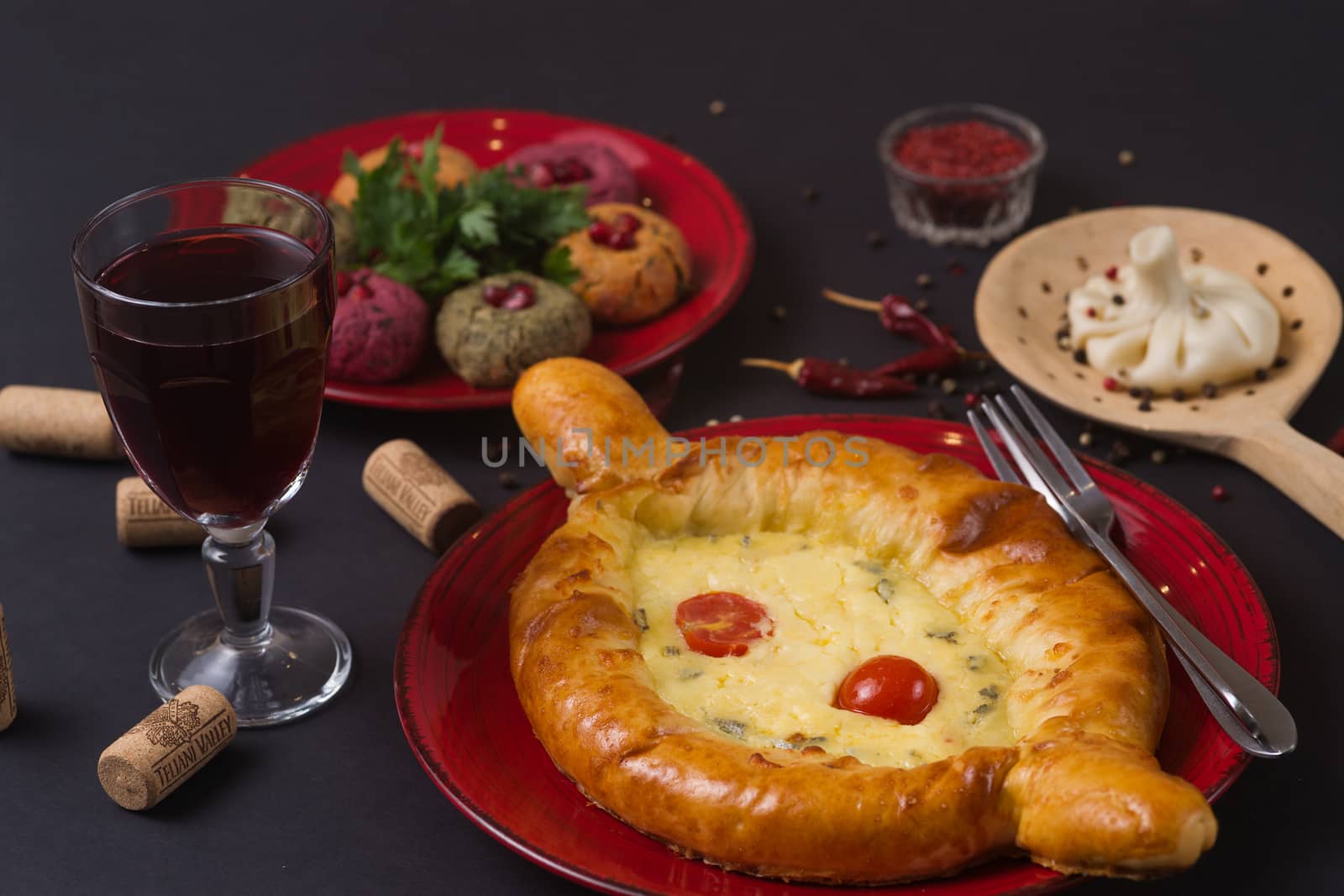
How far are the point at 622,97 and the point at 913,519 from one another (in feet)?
15.7

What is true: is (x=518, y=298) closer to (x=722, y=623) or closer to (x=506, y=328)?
(x=506, y=328)

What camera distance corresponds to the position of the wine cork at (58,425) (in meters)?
5.71

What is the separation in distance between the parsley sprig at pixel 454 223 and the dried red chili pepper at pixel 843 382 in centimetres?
110

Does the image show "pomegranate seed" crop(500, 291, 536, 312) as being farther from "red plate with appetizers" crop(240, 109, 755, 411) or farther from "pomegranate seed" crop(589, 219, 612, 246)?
"pomegranate seed" crop(589, 219, 612, 246)

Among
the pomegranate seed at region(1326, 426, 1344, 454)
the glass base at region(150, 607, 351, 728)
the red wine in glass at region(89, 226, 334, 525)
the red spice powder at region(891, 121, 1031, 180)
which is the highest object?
the red wine in glass at region(89, 226, 334, 525)

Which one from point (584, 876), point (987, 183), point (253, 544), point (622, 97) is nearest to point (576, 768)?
point (584, 876)

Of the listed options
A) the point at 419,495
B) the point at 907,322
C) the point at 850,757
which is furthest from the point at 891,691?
the point at 907,322

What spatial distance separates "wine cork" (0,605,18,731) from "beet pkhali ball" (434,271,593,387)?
211 centimetres

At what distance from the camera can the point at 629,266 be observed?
6.40 metres

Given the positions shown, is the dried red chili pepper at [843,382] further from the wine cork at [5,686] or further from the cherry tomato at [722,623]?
the wine cork at [5,686]

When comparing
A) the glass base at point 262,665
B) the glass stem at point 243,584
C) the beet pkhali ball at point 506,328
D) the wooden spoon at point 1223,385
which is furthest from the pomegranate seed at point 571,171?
the glass stem at point 243,584

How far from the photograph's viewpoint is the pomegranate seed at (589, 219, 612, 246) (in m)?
6.57

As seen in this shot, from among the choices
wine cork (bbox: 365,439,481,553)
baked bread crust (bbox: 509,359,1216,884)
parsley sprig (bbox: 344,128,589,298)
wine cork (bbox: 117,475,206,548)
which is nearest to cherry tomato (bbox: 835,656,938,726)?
→ baked bread crust (bbox: 509,359,1216,884)

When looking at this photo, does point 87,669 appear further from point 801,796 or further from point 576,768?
point 801,796
